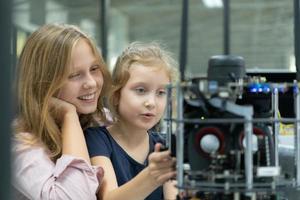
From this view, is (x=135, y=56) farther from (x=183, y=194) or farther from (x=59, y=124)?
(x=183, y=194)

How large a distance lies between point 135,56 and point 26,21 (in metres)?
6.09

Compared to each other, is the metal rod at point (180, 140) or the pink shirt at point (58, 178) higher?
the metal rod at point (180, 140)

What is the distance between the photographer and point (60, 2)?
25.3ft

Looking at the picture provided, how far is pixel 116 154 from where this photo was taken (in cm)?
120

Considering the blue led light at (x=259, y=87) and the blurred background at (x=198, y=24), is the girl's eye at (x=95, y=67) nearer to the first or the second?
the blue led light at (x=259, y=87)

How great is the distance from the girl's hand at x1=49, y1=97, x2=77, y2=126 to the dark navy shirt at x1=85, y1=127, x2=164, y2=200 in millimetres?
73

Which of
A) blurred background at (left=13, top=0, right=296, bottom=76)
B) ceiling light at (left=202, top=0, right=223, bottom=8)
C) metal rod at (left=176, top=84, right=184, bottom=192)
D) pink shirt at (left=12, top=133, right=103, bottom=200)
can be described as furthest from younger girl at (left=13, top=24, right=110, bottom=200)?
ceiling light at (left=202, top=0, right=223, bottom=8)

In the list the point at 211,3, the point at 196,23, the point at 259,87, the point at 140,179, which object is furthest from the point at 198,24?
the point at 259,87

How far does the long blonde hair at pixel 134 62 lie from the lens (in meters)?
1.20

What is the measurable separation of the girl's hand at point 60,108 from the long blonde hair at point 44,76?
0.02 metres

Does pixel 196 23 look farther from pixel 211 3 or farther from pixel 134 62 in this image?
pixel 134 62

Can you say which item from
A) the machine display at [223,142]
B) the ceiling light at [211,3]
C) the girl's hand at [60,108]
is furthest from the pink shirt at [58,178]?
the ceiling light at [211,3]

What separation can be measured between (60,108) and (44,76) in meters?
0.08

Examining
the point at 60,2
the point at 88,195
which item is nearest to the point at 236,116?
the point at 88,195
